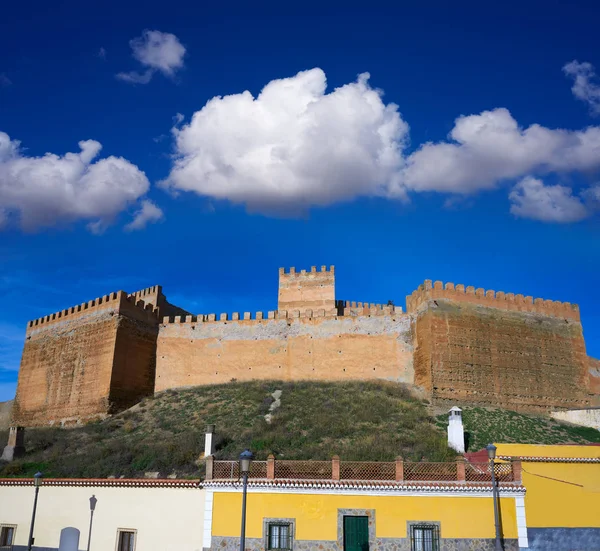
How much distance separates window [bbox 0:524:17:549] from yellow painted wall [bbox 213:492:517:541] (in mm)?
6100

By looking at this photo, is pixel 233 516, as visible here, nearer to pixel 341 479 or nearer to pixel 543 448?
pixel 341 479

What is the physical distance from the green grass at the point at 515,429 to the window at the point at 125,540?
12.7 m

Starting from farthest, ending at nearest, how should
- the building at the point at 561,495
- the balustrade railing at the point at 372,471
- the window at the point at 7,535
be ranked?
the window at the point at 7,535 → the balustrade railing at the point at 372,471 → the building at the point at 561,495

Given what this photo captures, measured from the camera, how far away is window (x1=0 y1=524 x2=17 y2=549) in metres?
16.4

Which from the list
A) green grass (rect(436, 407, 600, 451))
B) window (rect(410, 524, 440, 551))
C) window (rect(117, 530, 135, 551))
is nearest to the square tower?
green grass (rect(436, 407, 600, 451))

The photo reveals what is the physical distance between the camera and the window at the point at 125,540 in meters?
14.9

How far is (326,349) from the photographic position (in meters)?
31.8

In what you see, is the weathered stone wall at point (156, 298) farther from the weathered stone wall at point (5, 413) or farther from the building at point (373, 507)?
the building at point (373, 507)

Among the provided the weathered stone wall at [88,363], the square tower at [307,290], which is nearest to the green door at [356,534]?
the weathered stone wall at [88,363]

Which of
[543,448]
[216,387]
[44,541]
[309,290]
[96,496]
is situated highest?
[309,290]

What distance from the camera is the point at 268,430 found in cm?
2467

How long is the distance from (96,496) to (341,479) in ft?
20.5

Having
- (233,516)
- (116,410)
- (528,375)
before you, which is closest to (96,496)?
(233,516)

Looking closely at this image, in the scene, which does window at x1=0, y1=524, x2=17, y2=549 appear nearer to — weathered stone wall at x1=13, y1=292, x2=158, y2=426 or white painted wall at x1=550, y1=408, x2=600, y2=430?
weathered stone wall at x1=13, y1=292, x2=158, y2=426
